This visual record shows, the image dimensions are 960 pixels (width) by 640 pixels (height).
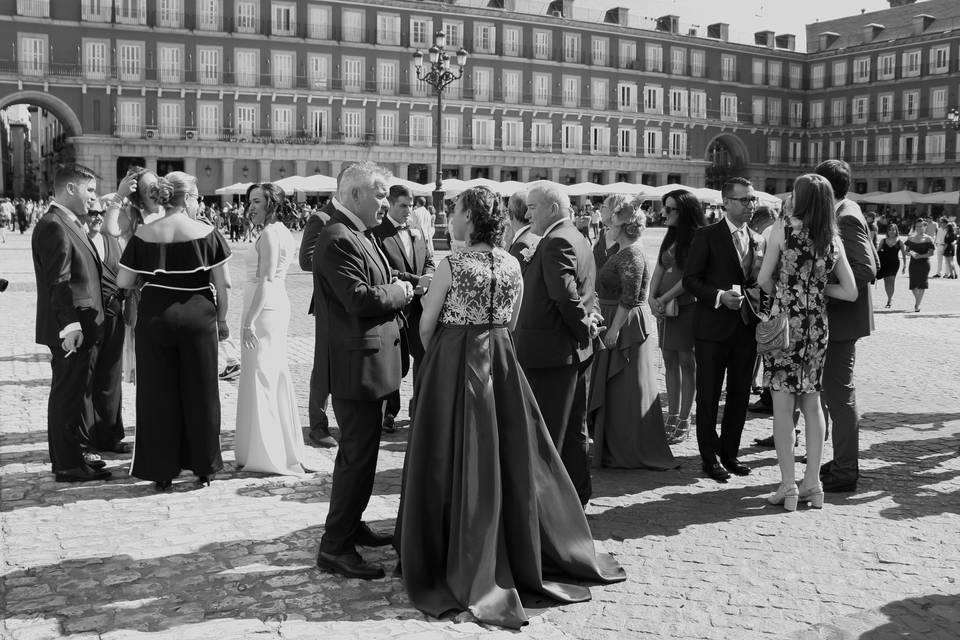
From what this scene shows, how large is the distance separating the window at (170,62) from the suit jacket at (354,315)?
45722mm

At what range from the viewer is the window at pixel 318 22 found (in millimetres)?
48969

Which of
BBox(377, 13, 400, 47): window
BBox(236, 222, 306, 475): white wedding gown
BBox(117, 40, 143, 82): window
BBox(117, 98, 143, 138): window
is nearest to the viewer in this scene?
BBox(236, 222, 306, 475): white wedding gown

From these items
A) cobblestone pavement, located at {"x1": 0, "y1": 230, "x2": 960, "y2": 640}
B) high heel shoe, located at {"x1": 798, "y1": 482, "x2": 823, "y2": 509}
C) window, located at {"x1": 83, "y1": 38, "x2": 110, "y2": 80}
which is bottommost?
cobblestone pavement, located at {"x1": 0, "y1": 230, "x2": 960, "y2": 640}

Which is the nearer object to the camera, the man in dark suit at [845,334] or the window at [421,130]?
the man in dark suit at [845,334]

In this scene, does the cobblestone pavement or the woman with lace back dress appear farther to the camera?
the woman with lace back dress

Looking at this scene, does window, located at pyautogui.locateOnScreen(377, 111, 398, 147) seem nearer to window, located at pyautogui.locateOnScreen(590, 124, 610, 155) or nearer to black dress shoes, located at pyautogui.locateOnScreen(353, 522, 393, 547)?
window, located at pyautogui.locateOnScreen(590, 124, 610, 155)

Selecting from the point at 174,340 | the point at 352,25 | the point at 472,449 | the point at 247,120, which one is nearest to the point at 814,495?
the point at 472,449

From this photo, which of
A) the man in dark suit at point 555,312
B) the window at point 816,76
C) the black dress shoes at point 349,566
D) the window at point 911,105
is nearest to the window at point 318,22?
the window at point 816,76

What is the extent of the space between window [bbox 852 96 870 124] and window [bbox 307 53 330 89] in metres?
34.4

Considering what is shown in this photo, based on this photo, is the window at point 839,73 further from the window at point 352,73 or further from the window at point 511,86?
the window at point 352,73

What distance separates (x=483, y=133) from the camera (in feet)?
175

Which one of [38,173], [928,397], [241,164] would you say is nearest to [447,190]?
[241,164]

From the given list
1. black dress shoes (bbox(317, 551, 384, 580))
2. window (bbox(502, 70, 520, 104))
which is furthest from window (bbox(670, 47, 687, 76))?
black dress shoes (bbox(317, 551, 384, 580))

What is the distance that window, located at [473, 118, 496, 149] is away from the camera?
53125mm
